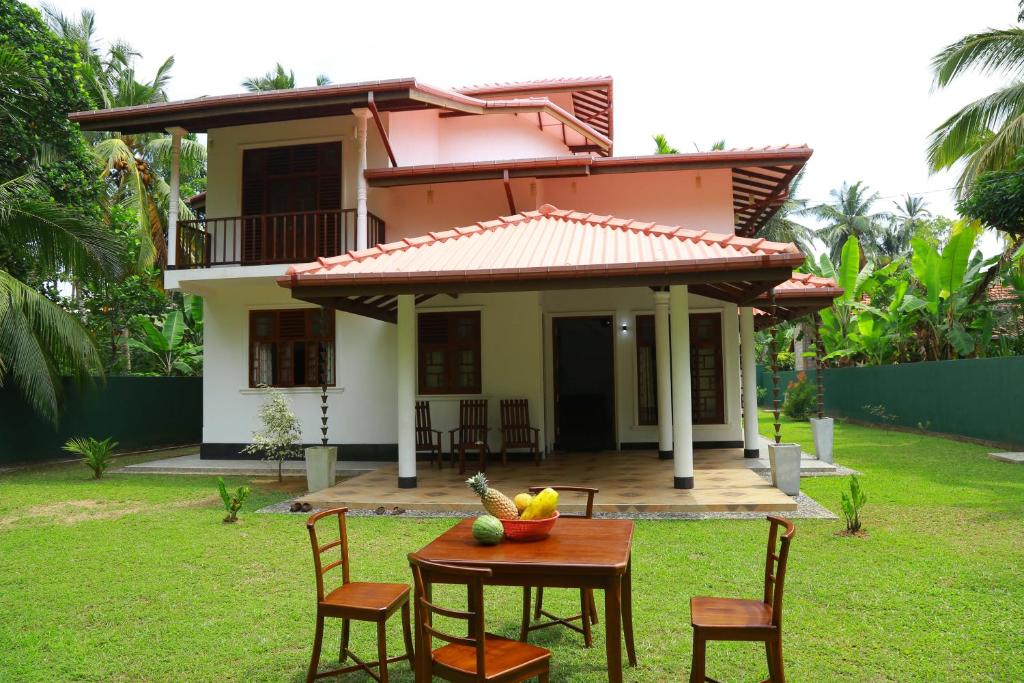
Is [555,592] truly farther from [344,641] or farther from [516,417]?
[516,417]

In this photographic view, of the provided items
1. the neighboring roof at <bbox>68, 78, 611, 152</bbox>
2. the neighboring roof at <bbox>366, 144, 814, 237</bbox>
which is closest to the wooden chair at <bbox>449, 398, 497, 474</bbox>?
the neighboring roof at <bbox>366, 144, 814, 237</bbox>

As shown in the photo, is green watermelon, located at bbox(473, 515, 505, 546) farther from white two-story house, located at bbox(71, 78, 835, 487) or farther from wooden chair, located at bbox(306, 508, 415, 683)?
white two-story house, located at bbox(71, 78, 835, 487)

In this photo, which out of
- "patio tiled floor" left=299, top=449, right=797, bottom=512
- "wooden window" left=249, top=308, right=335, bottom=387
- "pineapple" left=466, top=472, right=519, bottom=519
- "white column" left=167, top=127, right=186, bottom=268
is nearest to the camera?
"pineapple" left=466, top=472, right=519, bottom=519

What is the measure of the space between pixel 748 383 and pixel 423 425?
5.16 m

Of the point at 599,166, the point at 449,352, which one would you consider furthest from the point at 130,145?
the point at 599,166

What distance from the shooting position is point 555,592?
5.25m

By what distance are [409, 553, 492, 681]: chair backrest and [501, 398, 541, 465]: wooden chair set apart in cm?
773

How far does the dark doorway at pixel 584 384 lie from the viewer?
13211 mm

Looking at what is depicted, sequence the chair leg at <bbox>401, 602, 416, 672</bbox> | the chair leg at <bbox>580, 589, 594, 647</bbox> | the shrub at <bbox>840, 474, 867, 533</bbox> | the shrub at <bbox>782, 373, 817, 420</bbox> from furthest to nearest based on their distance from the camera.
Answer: the shrub at <bbox>782, 373, 817, 420</bbox>
the shrub at <bbox>840, 474, 867, 533</bbox>
the chair leg at <bbox>580, 589, 594, 647</bbox>
the chair leg at <bbox>401, 602, 416, 672</bbox>

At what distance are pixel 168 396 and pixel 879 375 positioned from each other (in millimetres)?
17915

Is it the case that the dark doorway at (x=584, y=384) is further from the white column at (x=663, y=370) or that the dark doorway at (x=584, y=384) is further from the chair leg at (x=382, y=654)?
the chair leg at (x=382, y=654)

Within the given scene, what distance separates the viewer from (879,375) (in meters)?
19.3

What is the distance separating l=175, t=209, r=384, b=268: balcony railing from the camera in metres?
12.1

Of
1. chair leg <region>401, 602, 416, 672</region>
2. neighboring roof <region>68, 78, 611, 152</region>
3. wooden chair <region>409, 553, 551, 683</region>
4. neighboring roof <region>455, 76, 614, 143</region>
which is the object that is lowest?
chair leg <region>401, 602, 416, 672</region>
